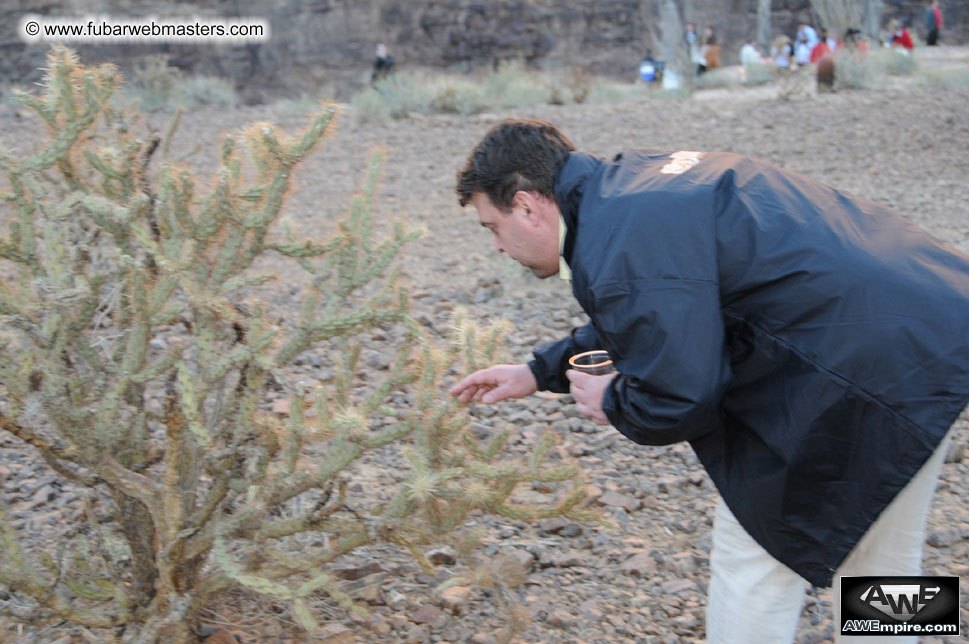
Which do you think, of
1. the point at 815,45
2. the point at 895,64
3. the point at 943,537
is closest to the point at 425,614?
the point at 943,537

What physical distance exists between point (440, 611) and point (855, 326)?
4.92 ft

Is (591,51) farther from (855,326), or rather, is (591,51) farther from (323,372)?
(855,326)

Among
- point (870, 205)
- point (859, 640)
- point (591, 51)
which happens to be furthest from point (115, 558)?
point (591, 51)

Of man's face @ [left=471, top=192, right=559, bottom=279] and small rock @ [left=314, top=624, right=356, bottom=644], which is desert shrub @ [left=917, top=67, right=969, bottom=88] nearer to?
man's face @ [left=471, top=192, right=559, bottom=279]

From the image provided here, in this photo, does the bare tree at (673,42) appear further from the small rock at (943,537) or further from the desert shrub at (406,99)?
the small rock at (943,537)

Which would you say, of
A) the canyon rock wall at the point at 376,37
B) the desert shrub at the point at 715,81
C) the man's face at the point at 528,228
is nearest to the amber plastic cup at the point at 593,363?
the man's face at the point at 528,228

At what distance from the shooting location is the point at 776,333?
6.13 ft

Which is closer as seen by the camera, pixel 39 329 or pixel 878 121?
pixel 39 329

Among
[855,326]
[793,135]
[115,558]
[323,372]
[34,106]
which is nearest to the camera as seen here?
[855,326]

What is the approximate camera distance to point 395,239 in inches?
101

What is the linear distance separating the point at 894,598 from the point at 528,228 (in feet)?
3.91

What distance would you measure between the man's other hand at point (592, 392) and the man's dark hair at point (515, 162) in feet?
1.37

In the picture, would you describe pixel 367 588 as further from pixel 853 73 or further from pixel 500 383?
pixel 853 73

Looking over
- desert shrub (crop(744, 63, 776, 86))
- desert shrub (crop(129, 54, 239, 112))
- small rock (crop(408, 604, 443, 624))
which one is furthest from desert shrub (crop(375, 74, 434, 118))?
small rock (crop(408, 604, 443, 624))
